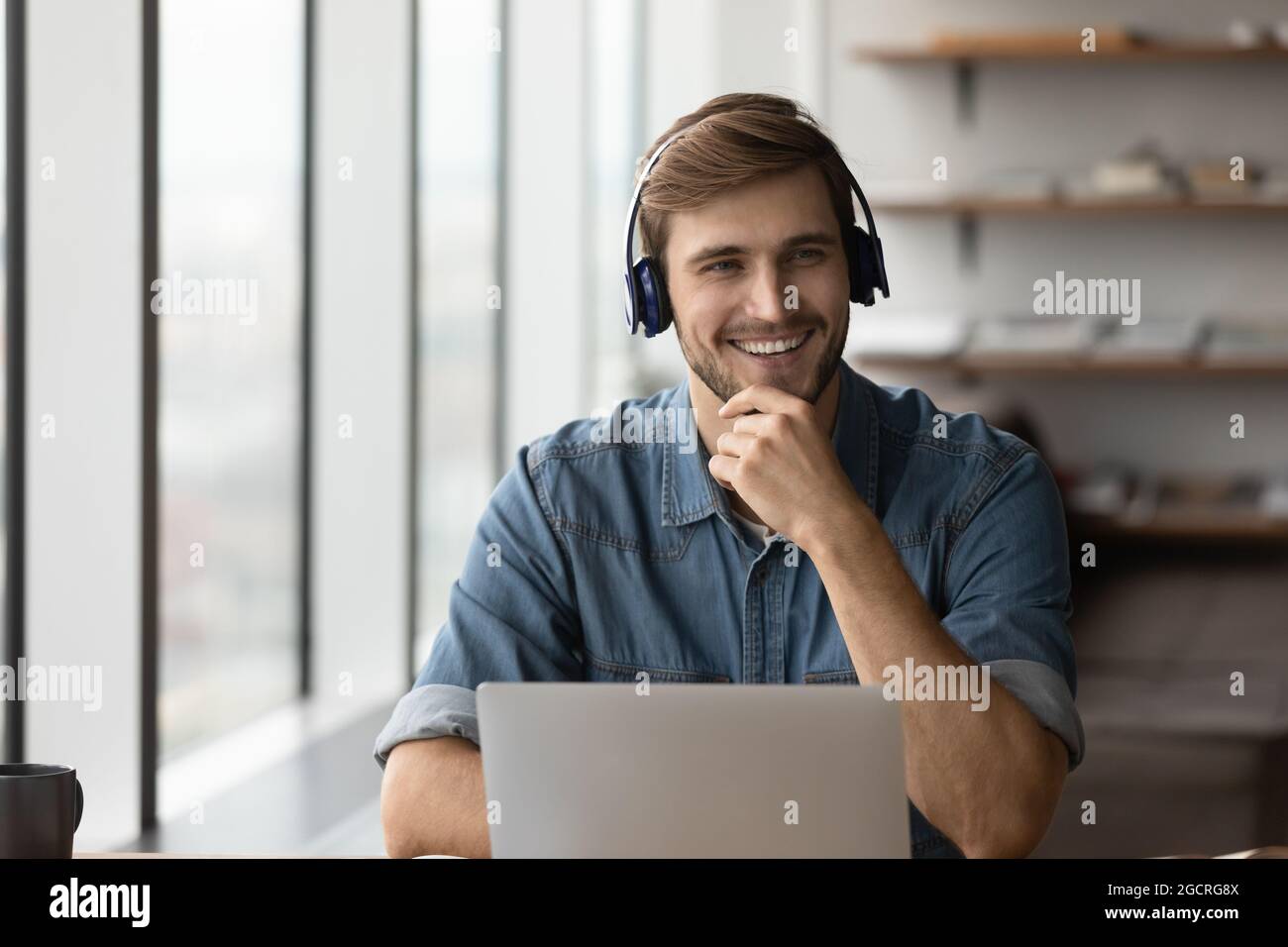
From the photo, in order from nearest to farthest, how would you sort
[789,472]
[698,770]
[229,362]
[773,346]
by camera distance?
1. [698,770]
2. [789,472]
3. [773,346]
4. [229,362]

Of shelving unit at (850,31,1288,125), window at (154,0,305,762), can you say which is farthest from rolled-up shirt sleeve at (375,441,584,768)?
shelving unit at (850,31,1288,125)

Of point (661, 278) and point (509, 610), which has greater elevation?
point (661, 278)

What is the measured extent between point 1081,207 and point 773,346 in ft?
9.69

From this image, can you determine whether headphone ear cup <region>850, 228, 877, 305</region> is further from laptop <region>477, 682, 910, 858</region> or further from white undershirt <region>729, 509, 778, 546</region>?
laptop <region>477, 682, 910, 858</region>

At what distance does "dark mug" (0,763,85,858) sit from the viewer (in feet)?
3.31

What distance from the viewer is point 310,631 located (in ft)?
9.95

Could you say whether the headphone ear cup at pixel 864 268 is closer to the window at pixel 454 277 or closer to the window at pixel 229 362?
the window at pixel 229 362

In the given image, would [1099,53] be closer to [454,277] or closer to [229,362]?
[454,277]

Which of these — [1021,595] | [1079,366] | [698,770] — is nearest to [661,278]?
[1021,595]

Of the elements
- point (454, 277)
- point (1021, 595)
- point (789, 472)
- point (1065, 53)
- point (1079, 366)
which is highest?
point (1065, 53)

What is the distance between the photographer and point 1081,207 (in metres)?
4.07

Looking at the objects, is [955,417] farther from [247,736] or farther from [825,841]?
[247,736]

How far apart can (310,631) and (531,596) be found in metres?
1.74

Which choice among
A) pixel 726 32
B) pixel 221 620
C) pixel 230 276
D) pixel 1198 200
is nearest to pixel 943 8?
pixel 726 32
